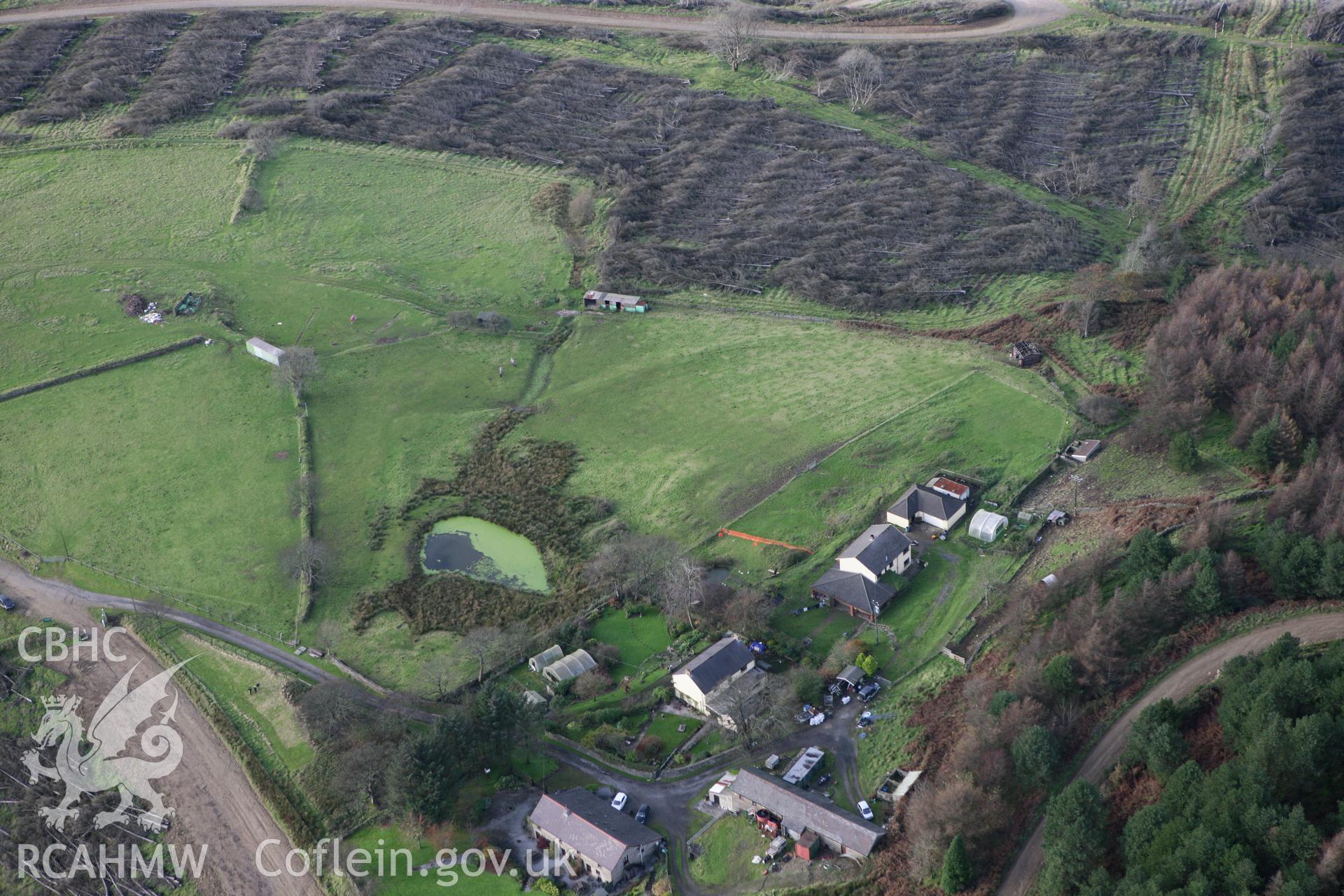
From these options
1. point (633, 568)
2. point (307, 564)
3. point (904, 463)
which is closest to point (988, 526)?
point (904, 463)

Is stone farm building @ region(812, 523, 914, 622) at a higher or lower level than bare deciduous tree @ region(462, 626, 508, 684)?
higher

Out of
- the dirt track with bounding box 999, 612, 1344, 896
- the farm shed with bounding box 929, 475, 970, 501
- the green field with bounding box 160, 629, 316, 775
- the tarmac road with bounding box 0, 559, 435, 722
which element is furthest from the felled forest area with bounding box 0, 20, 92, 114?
the dirt track with bounding box 999, 612, 1344, 896

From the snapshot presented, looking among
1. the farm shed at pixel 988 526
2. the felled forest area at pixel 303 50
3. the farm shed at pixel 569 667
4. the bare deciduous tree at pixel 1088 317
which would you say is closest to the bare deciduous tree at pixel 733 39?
the felled forest area at pixel 303 50

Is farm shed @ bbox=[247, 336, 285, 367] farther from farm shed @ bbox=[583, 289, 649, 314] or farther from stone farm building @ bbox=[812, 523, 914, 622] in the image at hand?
stone farm building @ bbox=[812, 523, 914, 622]

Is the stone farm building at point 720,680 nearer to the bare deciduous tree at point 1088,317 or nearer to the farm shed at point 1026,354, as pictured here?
the farm shed at point 1026,354

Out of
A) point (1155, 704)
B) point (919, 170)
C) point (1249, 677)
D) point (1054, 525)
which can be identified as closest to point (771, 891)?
point (1155, 704)
